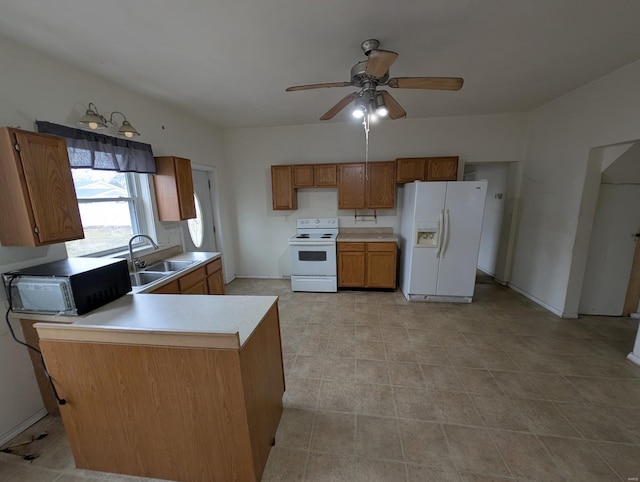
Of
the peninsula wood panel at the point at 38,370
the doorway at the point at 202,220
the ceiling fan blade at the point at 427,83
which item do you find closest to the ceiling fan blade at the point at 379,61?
the ceiling fan blade at the point at 427,83

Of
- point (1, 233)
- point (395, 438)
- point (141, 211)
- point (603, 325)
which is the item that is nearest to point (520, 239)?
point (603, 325)

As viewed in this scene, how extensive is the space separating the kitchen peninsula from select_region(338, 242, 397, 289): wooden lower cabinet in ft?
8.40

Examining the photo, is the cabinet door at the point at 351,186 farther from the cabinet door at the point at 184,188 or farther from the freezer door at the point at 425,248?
the cabinet door at the point at 184,188

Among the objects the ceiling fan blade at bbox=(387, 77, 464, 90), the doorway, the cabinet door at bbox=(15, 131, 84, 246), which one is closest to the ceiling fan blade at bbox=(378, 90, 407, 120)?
the ceiling fan blade at bbox=(387, 77, 464, 90)

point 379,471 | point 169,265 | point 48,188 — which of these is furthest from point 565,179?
point 48,188

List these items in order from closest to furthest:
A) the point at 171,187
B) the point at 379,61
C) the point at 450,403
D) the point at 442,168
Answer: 1. the point at 379,61
2. the point at 450,403
3. the point at 171,187
4. the point at 442,168

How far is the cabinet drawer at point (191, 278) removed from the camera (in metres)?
2.42

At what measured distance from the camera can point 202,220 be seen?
3.96 m

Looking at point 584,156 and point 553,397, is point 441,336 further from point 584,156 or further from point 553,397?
point 584,156

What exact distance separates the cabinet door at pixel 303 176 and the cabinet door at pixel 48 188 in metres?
2.78

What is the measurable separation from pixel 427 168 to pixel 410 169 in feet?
0.81

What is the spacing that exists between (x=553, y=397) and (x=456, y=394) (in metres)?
0.71

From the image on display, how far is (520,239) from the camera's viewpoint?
12.4ft

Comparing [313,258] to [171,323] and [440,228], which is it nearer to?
[440,228]
